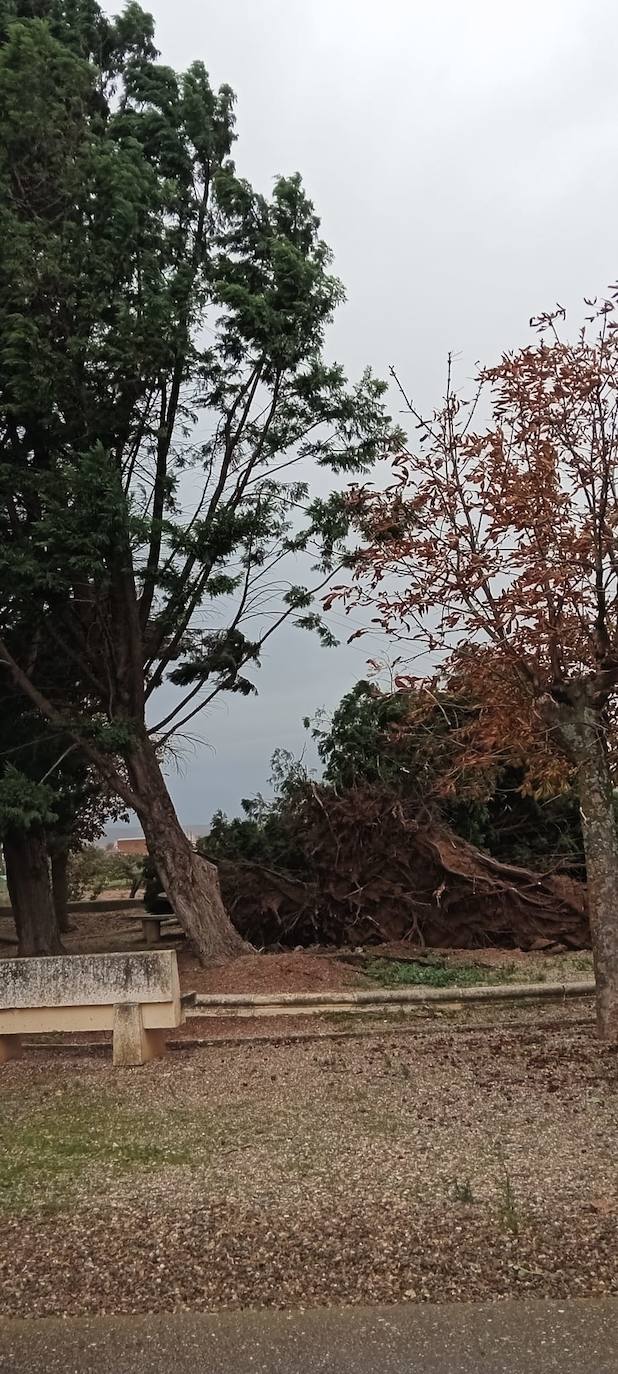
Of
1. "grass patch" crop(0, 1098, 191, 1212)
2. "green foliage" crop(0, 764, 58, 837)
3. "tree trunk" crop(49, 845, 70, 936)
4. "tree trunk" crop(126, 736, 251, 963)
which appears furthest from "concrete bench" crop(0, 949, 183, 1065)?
"tree trunk" crop(49, 845, 70, 936)

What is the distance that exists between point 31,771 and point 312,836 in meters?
3.57

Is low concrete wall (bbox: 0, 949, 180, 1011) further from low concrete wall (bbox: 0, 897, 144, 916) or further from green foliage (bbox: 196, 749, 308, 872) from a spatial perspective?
low concrete wall (bbox: 0, 897, 144, 916)

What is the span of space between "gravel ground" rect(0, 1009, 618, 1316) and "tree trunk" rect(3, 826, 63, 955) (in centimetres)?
563

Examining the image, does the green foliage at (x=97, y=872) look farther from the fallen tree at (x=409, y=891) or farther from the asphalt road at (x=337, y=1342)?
the asphalt road at (x=337, y=1342)

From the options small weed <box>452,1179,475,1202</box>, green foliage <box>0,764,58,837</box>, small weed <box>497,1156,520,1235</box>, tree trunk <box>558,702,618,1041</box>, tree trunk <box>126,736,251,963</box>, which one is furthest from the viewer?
tree trunk <box>126,736,251,963</box>

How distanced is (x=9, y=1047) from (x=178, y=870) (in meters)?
3.90

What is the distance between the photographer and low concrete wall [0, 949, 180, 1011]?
22.0ft

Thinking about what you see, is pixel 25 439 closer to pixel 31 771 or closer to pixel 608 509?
pixel 31 771

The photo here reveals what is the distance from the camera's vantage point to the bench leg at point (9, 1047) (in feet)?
23.5

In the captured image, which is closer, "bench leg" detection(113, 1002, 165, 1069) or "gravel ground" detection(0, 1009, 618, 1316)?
"gravel ground" detection(0, 1009, 618, 1316)

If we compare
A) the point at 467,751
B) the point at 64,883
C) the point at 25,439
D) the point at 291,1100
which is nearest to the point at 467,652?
the point at 467,751

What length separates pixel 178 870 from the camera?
11055 millimetres

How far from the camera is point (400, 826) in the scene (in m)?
12.6

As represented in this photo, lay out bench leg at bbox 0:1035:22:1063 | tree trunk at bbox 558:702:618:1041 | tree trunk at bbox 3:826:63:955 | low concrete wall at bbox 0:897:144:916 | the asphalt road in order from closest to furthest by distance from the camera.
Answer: the asphalt road
tree trunk at bbox 558:702:618:1041
bench leg at bbox 0:1035:22:1063
tree trunk at bbox 3:826:63:955
low concrete wall at bbox 0:897:144:916
